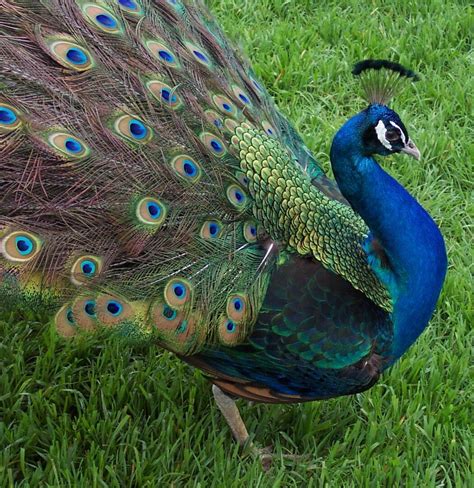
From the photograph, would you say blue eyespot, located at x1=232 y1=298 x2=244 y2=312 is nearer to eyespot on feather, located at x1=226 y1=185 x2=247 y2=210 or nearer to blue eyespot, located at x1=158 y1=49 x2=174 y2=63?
eyespot on feather, located at x1=226 y1=185 x2=247 y2=210

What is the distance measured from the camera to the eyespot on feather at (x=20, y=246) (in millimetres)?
2002

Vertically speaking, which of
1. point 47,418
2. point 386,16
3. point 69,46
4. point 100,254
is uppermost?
point 69,46

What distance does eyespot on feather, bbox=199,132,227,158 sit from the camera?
7.30ft

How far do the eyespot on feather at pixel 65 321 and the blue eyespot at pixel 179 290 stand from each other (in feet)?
0.79

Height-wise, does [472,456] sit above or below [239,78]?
below

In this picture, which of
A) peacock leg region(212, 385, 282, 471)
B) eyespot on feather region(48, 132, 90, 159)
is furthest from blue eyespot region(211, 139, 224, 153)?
peacock leg region(212, 385, 282, 471)

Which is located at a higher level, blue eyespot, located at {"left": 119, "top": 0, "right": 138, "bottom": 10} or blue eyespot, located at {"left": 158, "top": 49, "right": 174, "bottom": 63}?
blue eyespot, located at {"left": 158, "top": 49, "right": 174, "bottom": 63}

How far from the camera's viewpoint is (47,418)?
261 centimetres

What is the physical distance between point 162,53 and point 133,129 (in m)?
0.30

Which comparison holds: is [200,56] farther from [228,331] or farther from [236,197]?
[228,331]

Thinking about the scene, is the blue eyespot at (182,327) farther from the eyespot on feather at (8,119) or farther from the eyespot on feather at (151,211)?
the eyespot on feather at (8,119)

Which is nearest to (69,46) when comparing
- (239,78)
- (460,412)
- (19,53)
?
(19,53)

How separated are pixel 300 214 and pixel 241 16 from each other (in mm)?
2502

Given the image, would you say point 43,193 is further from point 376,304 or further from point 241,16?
point 241,16
